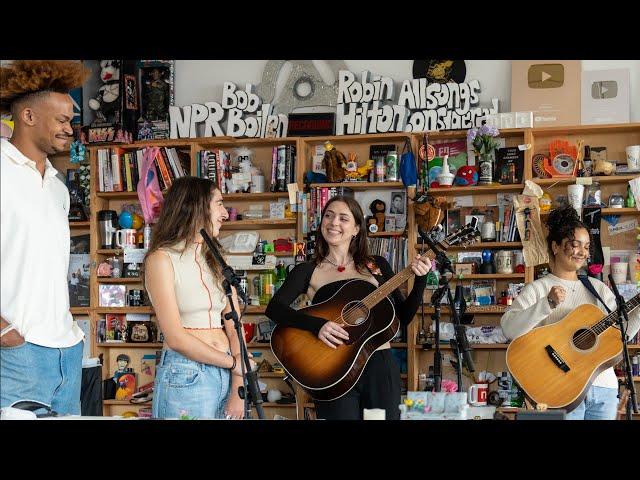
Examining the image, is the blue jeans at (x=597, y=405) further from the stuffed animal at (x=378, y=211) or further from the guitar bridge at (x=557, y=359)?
the stuffed animal at (x=378, y=211)

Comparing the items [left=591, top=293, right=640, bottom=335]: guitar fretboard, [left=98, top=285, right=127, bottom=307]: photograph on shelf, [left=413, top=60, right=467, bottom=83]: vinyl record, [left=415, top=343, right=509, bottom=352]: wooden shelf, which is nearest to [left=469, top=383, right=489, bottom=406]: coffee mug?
[left=415, top=343, right=509, bottom=352]: wooden shelf

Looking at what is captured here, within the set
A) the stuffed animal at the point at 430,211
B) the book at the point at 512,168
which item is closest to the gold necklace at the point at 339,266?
the stuffed animal at the point at 430,211

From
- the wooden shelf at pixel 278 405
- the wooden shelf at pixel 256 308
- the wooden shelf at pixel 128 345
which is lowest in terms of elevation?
the wooden shelf at pixel 278 405

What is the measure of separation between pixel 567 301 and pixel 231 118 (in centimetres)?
299

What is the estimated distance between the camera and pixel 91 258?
248 inches

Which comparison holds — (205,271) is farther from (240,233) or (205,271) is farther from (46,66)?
(240,233)

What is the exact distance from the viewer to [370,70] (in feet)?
19.7

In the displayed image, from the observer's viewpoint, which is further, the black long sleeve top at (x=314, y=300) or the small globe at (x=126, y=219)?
the small globe at (x=126, y=219)

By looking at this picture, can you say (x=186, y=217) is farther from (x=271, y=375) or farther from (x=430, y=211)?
(x=271, y=375)

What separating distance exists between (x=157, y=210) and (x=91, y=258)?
664 millimetres

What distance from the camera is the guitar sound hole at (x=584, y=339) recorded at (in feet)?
13.3

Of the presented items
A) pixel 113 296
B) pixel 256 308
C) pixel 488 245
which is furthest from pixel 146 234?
pixel 488 245

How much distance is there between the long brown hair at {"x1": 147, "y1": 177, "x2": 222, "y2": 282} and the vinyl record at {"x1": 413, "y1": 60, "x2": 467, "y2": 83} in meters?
3.20

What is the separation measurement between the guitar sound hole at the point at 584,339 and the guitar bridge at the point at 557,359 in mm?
106
